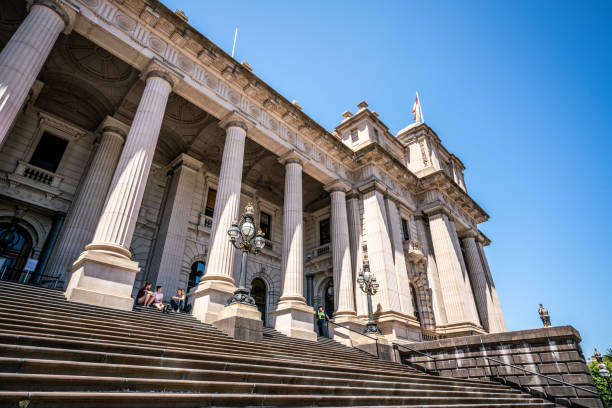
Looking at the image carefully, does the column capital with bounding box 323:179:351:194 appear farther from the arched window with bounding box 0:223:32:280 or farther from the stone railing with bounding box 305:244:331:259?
the arched window with bounding box 0:223:32:280

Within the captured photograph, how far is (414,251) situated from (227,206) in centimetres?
1169

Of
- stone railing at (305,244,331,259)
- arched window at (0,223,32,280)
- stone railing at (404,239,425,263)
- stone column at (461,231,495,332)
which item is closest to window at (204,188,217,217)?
stone railing at (305,244,331,259)

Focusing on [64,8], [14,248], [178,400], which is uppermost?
[64,8]

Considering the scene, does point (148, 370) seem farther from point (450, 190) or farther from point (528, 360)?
point (450, 190)

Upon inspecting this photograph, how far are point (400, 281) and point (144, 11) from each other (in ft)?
52.5

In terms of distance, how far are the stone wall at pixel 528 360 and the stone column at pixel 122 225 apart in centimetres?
1080

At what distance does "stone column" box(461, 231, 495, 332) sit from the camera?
21062 millimetres

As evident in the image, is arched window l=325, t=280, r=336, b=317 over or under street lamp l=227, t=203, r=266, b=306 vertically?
over

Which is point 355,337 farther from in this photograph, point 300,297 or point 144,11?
point 144,11

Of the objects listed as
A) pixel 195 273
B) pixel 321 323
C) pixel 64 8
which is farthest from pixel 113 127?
pixel 321 323

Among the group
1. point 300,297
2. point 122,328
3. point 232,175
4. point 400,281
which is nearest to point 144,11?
point 232,175

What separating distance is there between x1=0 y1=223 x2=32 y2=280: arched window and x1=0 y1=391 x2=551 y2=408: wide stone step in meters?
12.4

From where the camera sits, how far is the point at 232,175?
41.6 ft

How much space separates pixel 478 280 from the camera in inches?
873
